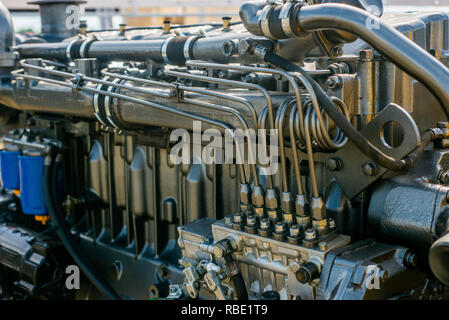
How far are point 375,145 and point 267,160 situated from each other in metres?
0.34

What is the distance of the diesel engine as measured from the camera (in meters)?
1.60

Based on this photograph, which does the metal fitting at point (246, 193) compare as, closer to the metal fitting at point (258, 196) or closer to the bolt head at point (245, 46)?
the metal fitting at point (258, 196)

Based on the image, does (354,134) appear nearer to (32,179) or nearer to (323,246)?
(323,246)

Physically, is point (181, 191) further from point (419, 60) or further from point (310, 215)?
point (419, 60)

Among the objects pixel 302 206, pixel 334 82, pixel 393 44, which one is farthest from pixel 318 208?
pixel 393 44

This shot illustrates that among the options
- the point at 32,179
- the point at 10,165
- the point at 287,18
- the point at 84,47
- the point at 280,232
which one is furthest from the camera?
the point at 10,165

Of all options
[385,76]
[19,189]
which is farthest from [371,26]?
[19,189]

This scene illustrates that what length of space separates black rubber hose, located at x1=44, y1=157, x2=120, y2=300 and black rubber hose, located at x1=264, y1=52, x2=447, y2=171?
58.1 inches

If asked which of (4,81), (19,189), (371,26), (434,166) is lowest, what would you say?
(19,189)

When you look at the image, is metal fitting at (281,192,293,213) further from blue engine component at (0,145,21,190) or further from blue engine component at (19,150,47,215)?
blue engine component at (0,145,21,190)

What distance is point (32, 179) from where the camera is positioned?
9.64 ft

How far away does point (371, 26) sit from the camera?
1.47 meters

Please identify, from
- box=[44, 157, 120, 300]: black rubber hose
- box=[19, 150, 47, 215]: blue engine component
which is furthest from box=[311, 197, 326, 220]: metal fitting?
box=[19, 150, 47, 215]: blue engine component

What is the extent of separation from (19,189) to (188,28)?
4.31 feet
